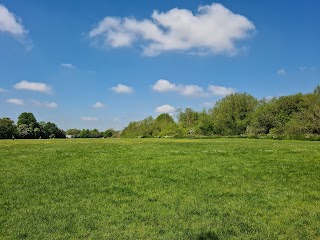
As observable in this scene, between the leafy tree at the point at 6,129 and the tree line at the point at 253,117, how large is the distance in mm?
66086

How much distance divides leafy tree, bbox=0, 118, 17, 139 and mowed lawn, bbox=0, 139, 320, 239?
112 meters

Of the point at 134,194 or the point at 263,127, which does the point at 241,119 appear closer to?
the point at 263,127

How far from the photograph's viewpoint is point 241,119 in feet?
436

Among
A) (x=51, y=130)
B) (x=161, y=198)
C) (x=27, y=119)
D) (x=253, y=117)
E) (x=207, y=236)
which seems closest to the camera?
(x=207, y=236)

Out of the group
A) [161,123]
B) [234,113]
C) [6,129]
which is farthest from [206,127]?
[6,129]

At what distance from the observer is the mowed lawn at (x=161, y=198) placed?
33.6ft

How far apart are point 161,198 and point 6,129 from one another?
125875 mm

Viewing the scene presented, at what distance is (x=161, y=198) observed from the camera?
13.9m

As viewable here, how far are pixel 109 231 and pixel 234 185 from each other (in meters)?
8.17

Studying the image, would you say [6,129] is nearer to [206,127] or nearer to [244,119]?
[206,127]

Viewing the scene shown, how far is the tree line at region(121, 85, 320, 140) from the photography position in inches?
3915

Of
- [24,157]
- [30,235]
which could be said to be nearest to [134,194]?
[30,235]

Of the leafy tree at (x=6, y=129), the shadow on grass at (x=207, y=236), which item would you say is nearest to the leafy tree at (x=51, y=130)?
the leafy tree at (x=6, y=129)

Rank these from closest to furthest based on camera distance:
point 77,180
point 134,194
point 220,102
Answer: point 134,194
point 77,180
point 220,102
